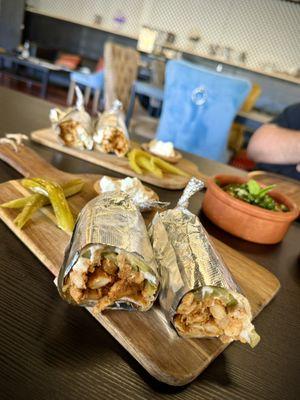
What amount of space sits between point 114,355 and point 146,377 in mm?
57

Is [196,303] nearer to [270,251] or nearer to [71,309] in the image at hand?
[71,309]

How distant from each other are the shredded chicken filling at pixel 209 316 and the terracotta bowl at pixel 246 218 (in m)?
0.45

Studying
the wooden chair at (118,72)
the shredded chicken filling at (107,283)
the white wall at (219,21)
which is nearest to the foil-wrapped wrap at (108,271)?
the shredded chicken filling at (107,283)

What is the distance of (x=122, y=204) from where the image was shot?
70 cm

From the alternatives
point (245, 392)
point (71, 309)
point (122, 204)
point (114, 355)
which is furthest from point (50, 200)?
point (245, 392)

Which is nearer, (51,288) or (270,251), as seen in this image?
(51,288)

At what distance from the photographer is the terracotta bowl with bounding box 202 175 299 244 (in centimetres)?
95

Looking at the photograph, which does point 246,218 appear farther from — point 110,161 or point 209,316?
point 110,161

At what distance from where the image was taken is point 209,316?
1.83 ft

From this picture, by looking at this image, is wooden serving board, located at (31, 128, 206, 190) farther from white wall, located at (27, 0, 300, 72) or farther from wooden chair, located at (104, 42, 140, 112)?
white wall, located at (27, 0, 300, 72)

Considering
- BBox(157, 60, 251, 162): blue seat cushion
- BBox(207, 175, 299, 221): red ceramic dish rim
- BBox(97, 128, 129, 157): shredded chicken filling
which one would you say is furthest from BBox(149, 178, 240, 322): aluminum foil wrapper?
BBox(157, 60, 251, 162): blue seat cushion

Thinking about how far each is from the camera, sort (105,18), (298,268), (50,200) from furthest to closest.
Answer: (105,18)
(298,268)
(50,200)

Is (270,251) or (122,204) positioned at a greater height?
(122,204)

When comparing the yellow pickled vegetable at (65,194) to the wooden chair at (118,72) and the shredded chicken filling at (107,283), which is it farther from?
the wooden chair at (118,72)
